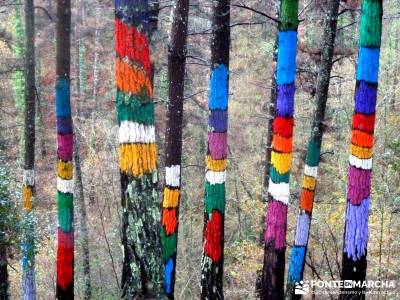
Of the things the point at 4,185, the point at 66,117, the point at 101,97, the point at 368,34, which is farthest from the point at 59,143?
the point at 101,97

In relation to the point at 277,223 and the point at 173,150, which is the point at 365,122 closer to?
the point at 277,223

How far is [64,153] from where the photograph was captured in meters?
8.25

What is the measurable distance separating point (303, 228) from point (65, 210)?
15.3 feet

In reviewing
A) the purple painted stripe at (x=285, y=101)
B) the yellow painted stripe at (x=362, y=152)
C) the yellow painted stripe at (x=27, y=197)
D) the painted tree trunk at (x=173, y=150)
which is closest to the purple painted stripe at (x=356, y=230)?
the yellow painted stripe at (x=362, y=152)

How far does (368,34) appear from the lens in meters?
5.75

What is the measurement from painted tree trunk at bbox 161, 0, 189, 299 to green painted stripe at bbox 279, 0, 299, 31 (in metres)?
2.14

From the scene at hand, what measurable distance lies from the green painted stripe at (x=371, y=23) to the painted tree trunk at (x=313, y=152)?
11.0ft

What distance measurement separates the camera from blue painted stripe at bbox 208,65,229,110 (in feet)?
23.8

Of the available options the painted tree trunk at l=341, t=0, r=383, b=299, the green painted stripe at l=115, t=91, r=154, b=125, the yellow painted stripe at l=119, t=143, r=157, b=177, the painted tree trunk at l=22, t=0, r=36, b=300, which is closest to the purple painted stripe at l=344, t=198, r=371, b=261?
the painted tree trunk at l=341, t=0, r=383, b=299

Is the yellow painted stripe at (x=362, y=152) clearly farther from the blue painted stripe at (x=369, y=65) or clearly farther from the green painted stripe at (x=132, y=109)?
the green painted stripe at (x=132, y=109)

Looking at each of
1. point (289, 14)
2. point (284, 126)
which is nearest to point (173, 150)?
point (284, 126)

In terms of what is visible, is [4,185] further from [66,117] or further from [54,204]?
[54,204]

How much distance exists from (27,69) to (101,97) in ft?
49.2

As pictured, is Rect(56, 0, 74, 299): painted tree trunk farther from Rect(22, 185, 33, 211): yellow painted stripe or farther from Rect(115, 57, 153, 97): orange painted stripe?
Rect(115, 57, 153, 97): orange painted stripe
